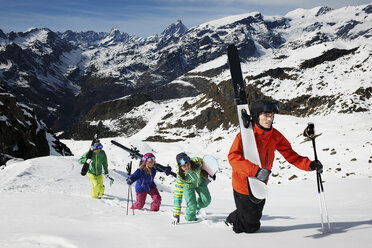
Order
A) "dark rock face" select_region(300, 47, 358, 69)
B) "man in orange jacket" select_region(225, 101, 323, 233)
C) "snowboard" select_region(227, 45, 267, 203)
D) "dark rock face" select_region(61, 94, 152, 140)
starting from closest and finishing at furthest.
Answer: "snowboard" select_region(227, 45, 267, 203)
"man in orange jacket" select_region(225, 101, 323, 233)
"dark rock face" select_region(300, 47, 358, 69)
"dark rock face" select_region(61, 94, 152, 140)

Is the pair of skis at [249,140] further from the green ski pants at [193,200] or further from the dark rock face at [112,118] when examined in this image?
the dark rock face at [112,118]

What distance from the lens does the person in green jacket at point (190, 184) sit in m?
5.51

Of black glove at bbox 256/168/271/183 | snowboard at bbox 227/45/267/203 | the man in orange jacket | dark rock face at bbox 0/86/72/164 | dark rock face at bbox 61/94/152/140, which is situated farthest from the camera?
dark rock face at bbox 61/94/152/140

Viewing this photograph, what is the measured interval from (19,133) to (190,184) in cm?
2015

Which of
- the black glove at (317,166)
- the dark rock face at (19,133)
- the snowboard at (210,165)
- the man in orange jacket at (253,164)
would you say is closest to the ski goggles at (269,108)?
the man in orange jacket at (253,164)

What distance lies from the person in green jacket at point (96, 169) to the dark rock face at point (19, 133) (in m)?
12.1

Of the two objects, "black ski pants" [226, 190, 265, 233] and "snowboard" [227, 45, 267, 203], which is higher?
"snowboard" [227, 45, 267, 203]

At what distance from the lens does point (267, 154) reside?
4008 mm

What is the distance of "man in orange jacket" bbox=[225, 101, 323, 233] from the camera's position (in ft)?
12.4

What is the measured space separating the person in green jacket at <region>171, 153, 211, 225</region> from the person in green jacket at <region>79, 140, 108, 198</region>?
4300 millimetres

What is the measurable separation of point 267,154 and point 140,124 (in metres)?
97.0

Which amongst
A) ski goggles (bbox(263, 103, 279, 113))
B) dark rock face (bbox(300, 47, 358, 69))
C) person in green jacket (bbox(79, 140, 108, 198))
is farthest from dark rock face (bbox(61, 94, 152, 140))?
ski goggles (bbox(263, 103, 279, 113))

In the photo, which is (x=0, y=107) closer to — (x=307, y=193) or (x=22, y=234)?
(x=22, y=234)

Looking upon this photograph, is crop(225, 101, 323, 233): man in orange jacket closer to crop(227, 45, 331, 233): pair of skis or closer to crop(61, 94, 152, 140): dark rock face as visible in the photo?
crop(227, 45, 331, 233): pair of skis
